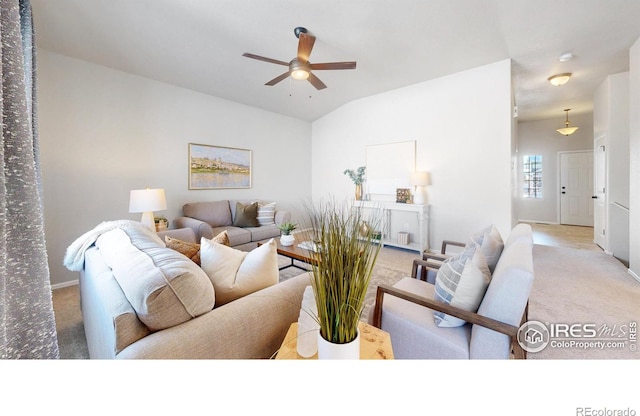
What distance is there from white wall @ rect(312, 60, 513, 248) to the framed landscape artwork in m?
2.29

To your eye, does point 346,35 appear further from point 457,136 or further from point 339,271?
point 339,271

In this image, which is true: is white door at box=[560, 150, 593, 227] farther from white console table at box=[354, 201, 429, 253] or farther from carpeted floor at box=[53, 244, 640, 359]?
white console table at box=[354, 201, 429, 253]

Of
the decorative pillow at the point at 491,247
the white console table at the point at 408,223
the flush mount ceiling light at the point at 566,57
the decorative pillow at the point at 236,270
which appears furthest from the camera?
the white console table at the point at 408,223

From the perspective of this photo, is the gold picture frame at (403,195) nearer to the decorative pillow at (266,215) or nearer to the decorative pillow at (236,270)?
the decorative pillow at (266,215)

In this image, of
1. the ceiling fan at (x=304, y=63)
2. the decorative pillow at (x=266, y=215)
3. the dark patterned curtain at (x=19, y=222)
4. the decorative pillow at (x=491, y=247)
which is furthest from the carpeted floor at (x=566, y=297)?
the ceiling fan at (x=304, y=63)

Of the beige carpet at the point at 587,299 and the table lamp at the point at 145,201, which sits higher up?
the table lamp at the point at 145,201

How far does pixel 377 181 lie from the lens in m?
4.59

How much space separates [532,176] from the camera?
6695 millimetres

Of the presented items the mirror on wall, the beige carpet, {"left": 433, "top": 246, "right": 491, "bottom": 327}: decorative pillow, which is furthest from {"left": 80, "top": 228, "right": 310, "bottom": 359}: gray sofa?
the mirror on wall

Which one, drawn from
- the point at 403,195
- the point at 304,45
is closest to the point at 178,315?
the point at 304,45

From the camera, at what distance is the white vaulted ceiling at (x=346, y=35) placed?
2.34 m

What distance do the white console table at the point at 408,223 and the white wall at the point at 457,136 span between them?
9.2 inches
